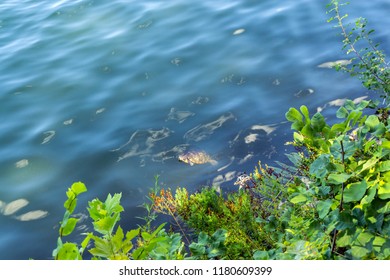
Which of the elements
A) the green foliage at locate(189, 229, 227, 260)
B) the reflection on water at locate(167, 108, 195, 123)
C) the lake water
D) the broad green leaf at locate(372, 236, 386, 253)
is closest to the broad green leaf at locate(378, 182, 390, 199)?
the broad green leaf at locate(372, 236, 386, 253)

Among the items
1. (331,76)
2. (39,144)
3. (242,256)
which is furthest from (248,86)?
(242,256)

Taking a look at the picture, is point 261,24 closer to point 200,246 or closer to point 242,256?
point 242,256

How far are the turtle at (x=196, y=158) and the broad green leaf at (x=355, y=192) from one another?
12.6ft

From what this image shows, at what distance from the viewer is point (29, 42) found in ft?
31.5

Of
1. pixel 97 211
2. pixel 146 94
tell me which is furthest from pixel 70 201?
pixel 146 94

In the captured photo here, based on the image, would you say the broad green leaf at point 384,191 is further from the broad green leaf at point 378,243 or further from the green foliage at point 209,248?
the green foliage at point 209,248

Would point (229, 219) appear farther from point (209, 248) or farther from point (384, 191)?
point (384, 191)

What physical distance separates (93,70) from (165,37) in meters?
1.46

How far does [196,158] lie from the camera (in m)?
6.05

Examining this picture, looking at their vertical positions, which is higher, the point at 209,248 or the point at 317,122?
the point at 317,122

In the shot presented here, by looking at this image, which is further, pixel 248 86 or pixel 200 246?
pixel 248 86

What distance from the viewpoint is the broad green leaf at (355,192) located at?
6.61ft

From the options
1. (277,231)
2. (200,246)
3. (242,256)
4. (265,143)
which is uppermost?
(200,246)

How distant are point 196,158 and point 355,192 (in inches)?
160
